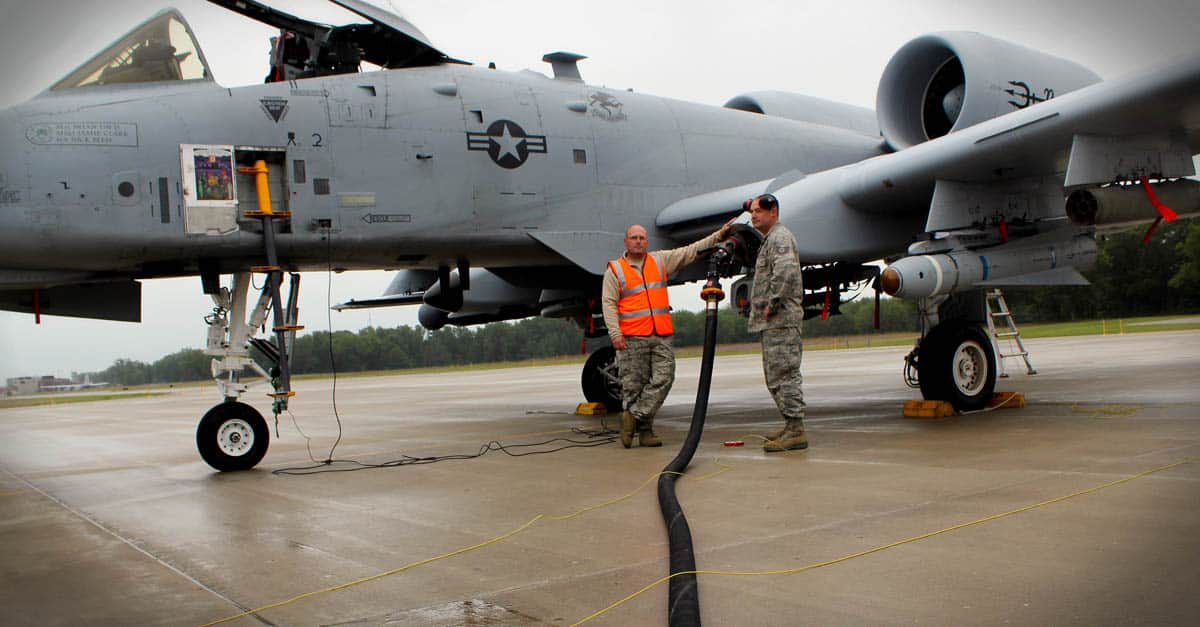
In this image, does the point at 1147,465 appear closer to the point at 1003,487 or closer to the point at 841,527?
the point at 1003,487

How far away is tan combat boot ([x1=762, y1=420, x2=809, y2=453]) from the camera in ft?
21.1

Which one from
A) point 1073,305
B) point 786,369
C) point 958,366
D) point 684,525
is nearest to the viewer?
point 684,525

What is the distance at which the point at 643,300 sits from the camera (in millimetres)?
7293

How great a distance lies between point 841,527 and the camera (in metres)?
3.82

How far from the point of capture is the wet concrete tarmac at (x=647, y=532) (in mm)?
2865

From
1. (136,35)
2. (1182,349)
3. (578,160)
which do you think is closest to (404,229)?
(578,160)

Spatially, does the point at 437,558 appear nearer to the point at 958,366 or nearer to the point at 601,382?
the point at 958,366

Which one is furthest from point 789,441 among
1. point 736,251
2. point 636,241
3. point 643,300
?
point 636,241

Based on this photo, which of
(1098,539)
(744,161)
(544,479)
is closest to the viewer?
(1098,539)

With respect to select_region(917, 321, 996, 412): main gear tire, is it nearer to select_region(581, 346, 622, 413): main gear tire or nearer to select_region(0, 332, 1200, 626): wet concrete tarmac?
select_region(0, 332, 1200, 626): wet concrete tarmac

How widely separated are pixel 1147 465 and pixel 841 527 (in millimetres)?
2108

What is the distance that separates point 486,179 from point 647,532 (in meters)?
4.96

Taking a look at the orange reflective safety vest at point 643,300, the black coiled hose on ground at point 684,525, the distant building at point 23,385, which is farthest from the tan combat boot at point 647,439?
the distant building at point 23,385

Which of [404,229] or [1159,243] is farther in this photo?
[1159,243]
